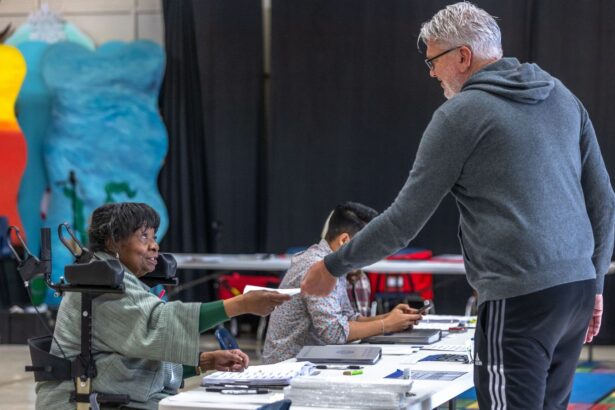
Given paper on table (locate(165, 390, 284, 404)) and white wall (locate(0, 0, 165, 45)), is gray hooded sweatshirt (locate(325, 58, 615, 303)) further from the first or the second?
white wall (locate(0, 0, 165, 45))

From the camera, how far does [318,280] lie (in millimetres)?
2484

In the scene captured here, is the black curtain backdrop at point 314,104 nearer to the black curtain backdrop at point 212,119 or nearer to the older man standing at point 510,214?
the black curtain backdrop at point 212,119

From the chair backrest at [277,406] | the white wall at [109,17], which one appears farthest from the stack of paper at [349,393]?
the white wall at [109,17]

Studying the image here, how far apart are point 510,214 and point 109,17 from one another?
791 centimetres

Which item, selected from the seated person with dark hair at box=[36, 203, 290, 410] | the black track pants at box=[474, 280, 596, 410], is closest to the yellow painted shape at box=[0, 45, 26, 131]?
the seated person with dark hair at box=[36, 203, 290, 410]

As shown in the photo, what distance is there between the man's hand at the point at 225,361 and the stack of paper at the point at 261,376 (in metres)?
0.03

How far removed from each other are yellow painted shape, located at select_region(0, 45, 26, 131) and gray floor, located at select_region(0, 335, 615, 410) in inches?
81.3

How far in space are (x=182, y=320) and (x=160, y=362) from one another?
0.65 ft

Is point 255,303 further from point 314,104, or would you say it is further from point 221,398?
point 314,104

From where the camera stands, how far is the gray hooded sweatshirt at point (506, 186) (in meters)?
2.23

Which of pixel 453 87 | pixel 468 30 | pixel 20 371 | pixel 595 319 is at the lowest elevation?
pixel 20 371

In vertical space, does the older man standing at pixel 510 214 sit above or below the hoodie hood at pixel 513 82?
below

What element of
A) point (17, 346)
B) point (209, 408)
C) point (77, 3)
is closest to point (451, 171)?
point (209, 408)

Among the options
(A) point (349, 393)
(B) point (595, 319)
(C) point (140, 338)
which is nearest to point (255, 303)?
(C) point (140, 338)
